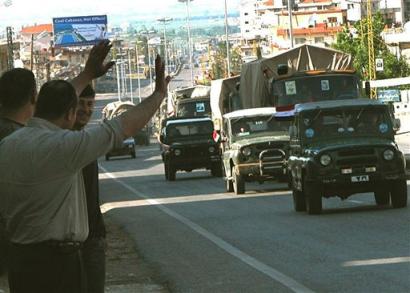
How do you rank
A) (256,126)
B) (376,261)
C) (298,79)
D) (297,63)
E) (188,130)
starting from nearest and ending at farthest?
(376,261)
(298,79)
(256,126)
(297,63)
(188,130)

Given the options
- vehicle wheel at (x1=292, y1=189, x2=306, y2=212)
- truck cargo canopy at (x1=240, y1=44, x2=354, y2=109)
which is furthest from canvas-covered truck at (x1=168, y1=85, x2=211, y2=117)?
vehicle wheel at (x1=292, y1=189, x2=306, y2=212)

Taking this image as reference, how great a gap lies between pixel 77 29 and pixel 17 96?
3456 inches

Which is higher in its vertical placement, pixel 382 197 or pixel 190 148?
pixel 382 197

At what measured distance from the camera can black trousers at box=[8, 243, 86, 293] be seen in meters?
6.96

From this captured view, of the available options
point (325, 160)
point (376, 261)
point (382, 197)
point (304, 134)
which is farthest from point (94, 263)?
point (382, 197)

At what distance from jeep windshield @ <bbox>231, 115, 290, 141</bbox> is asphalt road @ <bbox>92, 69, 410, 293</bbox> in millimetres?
2185

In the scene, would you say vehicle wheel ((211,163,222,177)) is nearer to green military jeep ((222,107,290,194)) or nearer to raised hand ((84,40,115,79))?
green military jeep ((222,107,290,194))

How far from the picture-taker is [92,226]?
8.72 metres

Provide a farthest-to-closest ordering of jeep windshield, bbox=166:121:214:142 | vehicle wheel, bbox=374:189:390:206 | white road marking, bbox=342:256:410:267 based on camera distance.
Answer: jeep windshield, bbox=166:121:214:142 < vehicle wheel, bbox=374:189:390:206 < white road marking, bbox=342:256:410:267

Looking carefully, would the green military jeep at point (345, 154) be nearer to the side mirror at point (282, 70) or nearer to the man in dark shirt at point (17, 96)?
the side mirror at point (282, 70)

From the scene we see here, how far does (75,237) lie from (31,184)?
1.25 ft

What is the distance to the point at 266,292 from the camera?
521 inches

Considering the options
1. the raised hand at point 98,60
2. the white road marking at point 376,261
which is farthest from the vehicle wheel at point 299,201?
the raised hand at point 98,60

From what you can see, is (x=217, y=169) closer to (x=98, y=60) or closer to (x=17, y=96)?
(x=17, y=96)
